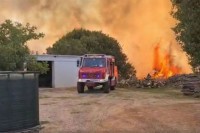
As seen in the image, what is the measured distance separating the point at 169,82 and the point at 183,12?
34545 millimetres

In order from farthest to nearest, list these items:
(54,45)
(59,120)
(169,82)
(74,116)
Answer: (54,45), (169,82), (74,116), (59,120)

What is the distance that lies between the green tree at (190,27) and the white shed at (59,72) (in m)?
34.1

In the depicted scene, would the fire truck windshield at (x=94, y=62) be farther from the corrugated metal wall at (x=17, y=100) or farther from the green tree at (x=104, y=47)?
the green tree at (x=104, y=47)

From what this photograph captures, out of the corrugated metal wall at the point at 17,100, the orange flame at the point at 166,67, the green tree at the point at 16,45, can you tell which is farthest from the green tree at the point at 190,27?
the orange flame at the point at 166,67

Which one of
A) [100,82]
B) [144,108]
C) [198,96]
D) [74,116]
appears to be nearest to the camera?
[74,116]

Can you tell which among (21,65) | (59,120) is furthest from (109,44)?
(59,120)

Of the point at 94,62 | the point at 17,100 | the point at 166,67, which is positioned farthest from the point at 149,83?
the point at 17,100

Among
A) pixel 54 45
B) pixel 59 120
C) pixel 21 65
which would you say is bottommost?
pixel 59 120

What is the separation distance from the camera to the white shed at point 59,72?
53.5m

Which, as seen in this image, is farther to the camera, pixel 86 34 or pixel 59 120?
pixel 86 34

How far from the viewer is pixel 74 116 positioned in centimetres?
2447

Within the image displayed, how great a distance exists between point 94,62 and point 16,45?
13.8m

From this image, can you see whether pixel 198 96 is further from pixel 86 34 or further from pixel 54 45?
pixel 86 34

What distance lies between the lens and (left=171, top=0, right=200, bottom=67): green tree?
60.3 feet
